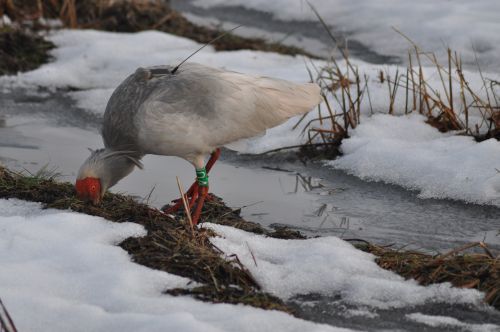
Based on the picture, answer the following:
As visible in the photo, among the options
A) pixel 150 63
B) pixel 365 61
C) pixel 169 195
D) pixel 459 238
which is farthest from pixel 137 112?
pixel 365 61

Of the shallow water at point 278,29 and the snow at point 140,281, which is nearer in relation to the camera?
the snow at point 140,281

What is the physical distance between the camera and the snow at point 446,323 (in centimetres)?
398

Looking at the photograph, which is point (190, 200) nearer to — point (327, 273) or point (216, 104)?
point (216, 104)

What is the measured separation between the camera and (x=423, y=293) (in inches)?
171

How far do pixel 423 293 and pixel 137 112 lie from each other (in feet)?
7.56

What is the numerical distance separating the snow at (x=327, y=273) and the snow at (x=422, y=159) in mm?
1626

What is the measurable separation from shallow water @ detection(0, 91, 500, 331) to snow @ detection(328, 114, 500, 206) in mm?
115

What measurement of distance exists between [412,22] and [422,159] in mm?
4540

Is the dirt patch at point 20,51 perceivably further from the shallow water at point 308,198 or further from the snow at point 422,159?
the snow at point 422,159

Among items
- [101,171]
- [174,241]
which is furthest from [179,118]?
[174,241]

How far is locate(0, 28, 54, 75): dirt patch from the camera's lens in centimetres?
980

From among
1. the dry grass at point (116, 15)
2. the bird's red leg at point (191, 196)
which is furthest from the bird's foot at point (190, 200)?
the dry grass at point (116, 15)

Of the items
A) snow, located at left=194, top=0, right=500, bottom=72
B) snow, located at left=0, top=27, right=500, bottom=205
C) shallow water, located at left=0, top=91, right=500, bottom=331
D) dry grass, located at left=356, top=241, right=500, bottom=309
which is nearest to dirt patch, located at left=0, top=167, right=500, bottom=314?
dry grass, located at left=356, top=241, right=500, bottom=309

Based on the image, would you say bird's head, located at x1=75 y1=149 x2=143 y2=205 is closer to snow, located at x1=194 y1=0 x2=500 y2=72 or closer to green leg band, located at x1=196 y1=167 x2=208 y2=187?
green leg band, located at x1=196 y1=167 x2=208 y2=187
